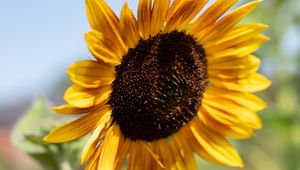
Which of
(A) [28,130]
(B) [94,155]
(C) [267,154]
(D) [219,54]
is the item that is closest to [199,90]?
(D) [219,54]

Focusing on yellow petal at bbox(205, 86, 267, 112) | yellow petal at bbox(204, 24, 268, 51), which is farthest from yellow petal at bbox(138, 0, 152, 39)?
yellow petal at bbox(205, 86, 267, 112)

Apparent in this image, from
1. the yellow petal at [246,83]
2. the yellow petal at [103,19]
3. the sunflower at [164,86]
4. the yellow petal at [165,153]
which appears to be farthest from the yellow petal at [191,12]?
the yellow petal at [165,153]

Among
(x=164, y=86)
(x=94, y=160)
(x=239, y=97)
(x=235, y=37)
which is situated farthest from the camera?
(x=239, y=97)

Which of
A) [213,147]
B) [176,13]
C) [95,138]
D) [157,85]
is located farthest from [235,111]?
[95,138]

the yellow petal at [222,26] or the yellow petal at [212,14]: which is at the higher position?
the yellow petal at [212,14]

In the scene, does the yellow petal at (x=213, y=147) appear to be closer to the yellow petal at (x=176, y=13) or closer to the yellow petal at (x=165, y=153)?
the yellow petal at (x=165, y=153)

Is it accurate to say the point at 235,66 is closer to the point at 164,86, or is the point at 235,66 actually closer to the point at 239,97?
the point at 239,97
